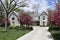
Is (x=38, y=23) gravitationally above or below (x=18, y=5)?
below

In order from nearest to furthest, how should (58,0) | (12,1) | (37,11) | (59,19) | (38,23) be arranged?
1. (59,19)
2. (58,0)
3. (12,1)
4. (38,23)
5. (37,11)

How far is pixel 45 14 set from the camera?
70750 millimetres

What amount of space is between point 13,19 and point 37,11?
2439 centimetres

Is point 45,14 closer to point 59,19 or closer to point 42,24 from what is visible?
point 42,24

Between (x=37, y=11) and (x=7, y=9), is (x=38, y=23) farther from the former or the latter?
(x=7, y=9)

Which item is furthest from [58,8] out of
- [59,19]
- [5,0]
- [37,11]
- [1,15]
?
[37,11]

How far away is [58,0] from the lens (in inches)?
1208

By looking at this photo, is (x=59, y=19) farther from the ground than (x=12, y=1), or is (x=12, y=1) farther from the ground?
(x=12, y=1)

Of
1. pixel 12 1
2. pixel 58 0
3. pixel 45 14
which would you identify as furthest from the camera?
pixel 45 14

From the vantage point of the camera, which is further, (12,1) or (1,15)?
(1,15)

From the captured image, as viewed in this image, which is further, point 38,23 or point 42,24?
point 38,23

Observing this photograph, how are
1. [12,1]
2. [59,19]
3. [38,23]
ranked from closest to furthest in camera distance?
[59,19] < [12,1] < [38,23]

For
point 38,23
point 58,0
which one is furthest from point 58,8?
point 38,23

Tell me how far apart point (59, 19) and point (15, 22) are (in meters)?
44.7
